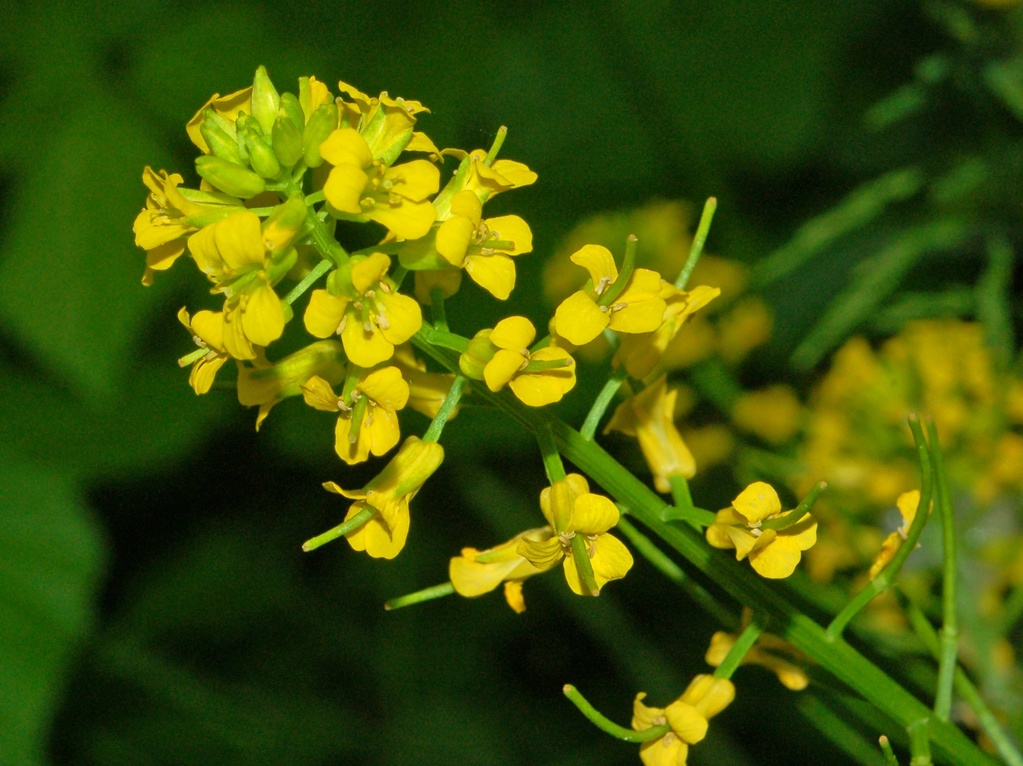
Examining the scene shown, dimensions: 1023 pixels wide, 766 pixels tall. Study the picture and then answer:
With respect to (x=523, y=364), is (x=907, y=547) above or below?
below

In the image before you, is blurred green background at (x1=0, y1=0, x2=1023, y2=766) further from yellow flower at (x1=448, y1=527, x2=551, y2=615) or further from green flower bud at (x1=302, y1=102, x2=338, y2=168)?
green flower bud at (x1=302, y1=102, x2=338, y2=168)

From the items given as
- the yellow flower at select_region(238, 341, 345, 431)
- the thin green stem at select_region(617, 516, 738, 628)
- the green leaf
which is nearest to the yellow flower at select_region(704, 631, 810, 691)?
the thin green stem at select_region(617, 516, 738, 628)

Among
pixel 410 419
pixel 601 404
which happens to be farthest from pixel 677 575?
pixel 410 419

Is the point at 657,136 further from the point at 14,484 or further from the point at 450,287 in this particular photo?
the point at 450,287

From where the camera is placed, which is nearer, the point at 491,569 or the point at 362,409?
the point at 362,409

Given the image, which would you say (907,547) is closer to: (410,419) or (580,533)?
(580,533)
